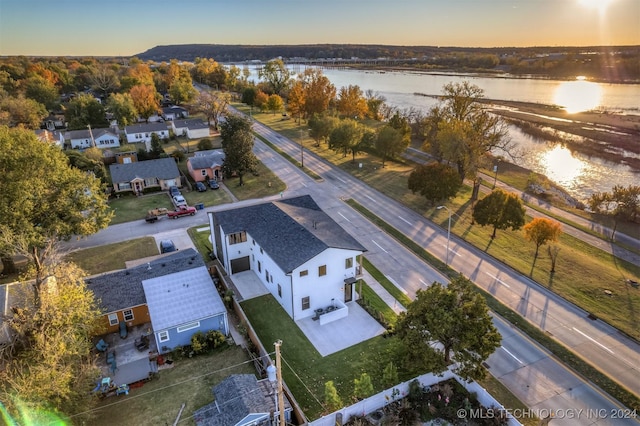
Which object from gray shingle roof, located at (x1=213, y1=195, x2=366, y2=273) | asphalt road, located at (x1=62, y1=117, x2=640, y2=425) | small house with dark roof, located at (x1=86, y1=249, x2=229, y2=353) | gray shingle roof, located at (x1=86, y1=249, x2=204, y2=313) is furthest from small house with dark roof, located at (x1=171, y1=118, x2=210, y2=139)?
small house with dark roof, located at (x1=86, y1=249, x2=229, y2=353)

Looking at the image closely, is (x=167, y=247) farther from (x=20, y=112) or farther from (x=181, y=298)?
(x=20, y=112)

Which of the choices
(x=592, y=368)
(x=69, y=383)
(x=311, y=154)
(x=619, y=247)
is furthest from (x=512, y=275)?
(x=311, y=154)

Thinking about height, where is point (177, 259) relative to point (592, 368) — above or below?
above

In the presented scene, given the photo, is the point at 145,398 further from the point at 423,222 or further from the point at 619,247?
the point at 619,247

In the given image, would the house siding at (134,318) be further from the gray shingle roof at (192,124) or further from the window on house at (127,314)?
the gray shingle roof at (192,124)

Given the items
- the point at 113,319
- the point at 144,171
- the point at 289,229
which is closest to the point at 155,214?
the point at 144,171

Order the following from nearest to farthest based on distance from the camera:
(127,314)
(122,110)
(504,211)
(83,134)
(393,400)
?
(393,400) → (127,314) → (504,211) → (83,134) → (122,110)
